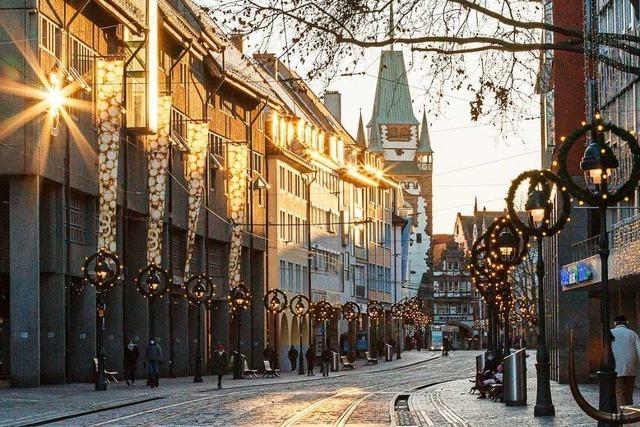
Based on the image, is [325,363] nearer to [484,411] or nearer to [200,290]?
[200,290]

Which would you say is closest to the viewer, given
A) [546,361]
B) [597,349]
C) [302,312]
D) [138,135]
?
[546,361]

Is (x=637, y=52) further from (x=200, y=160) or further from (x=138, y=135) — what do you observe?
(x=200, y=160)

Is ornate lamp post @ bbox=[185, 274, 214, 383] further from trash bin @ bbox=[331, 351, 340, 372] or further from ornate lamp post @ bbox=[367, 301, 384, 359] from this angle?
ornate lamp post @ bbox=[367, 301, 384, 359]

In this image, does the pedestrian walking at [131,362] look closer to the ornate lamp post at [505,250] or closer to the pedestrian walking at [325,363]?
the ornate lamp post at [505,250]

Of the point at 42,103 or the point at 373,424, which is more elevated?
the point at 42,103

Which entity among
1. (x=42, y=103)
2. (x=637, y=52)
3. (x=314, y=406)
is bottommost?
(x=314, y=406)

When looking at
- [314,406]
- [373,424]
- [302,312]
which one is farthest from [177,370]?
[373,424]

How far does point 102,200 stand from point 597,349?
18598 mm

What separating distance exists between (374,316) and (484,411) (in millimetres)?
72735

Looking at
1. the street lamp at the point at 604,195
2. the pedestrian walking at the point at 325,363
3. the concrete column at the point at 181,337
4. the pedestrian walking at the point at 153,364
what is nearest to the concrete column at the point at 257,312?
the pedestrian walking at the point at 325,363

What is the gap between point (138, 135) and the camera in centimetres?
6438

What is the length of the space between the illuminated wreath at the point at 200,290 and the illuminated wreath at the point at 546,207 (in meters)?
33.1

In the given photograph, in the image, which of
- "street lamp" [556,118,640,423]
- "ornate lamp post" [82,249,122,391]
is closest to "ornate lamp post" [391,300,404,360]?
"ornate lamp post" [82,249,122,391]

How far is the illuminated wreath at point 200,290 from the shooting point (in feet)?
201
